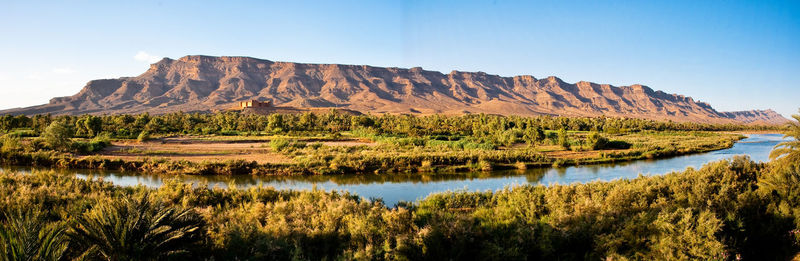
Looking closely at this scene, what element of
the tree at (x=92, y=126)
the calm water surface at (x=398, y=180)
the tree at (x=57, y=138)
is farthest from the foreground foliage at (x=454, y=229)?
the tree at (x=92, y=126)

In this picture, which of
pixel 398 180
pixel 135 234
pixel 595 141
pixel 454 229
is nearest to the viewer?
pixel 135 234

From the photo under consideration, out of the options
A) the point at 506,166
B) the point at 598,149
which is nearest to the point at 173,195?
the point at 506,166

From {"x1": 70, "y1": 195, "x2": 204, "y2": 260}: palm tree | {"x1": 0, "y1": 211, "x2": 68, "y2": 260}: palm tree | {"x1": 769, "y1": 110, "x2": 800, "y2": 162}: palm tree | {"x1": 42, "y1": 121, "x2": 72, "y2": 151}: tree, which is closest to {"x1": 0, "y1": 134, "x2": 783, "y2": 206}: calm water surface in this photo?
{"x1": 42, "y1": 121, "x2": 72, "y2": 151}: tree

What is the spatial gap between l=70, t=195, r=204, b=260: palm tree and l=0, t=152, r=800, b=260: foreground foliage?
2 cm

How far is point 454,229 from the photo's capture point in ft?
25.1

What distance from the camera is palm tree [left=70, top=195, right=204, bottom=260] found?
6105 mm

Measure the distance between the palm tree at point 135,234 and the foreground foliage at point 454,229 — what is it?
18 mm

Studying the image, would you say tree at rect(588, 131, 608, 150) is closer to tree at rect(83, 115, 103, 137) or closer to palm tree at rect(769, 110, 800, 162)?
palm tree at rect(769, 110, 800, 162)

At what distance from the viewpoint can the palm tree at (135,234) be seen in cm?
611

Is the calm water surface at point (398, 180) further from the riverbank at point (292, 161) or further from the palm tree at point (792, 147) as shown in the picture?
the palm tree at point (792, 147)

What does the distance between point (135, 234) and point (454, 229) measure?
5.61 meters

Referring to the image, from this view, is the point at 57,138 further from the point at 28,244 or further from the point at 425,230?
the point at 425,230

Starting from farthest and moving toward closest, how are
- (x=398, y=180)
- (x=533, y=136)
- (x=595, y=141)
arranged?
(x=533, y=136) < (x=595, y=141) < (x=398, y=180)

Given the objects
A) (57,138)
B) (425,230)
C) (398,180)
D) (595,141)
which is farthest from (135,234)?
(595,141)
